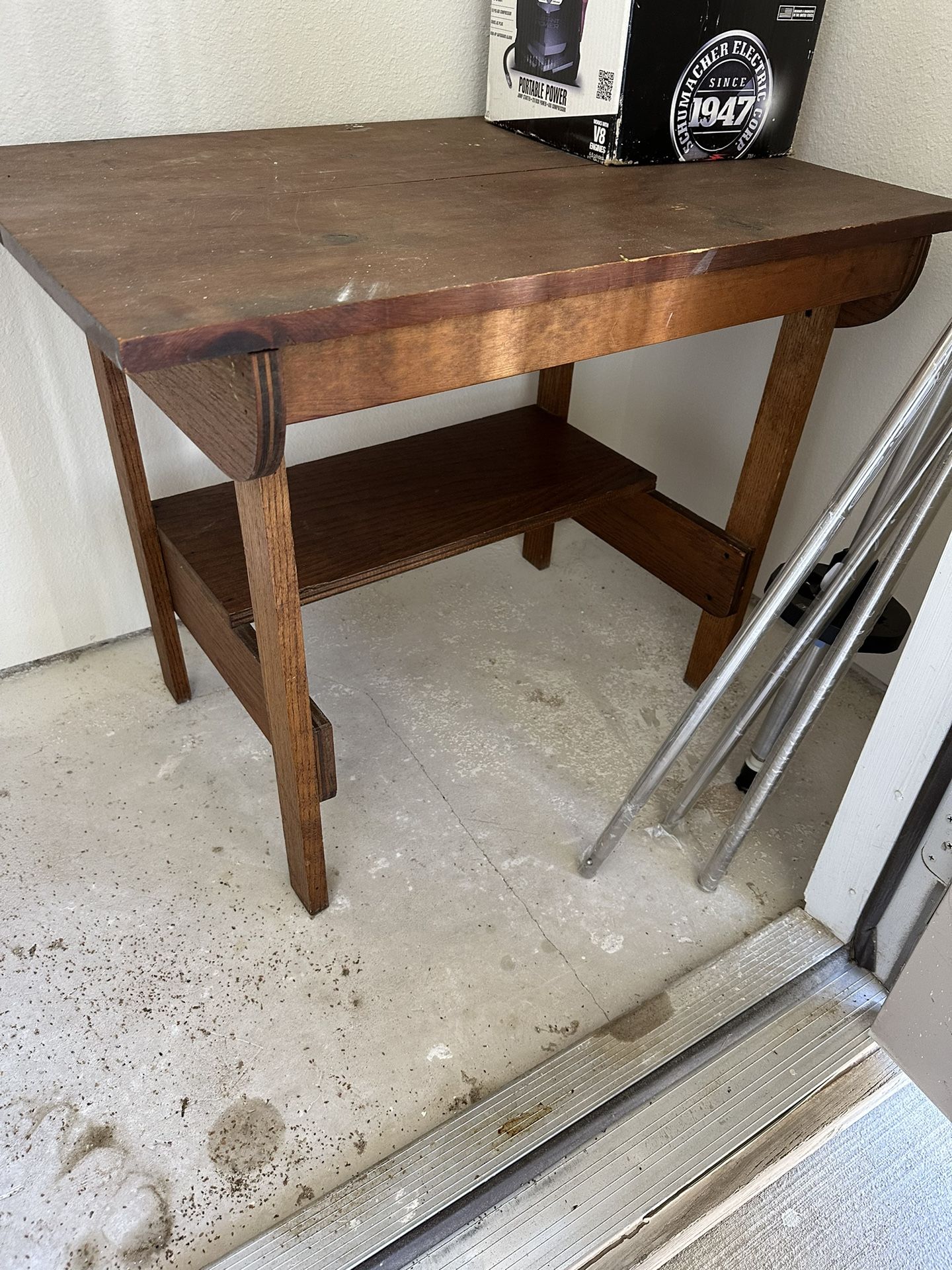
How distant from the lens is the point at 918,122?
1507 millimetres

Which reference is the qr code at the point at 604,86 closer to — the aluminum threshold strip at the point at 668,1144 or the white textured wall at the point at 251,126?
the white textured wall at the point at 251,126

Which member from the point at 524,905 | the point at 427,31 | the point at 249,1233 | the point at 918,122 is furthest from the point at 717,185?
the point at 249,1233

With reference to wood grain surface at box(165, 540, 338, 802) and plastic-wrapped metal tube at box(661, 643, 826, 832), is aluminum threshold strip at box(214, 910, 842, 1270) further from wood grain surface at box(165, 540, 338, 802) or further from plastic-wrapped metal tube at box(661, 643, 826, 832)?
wood grain surface at box(165, 540, 338, 802)

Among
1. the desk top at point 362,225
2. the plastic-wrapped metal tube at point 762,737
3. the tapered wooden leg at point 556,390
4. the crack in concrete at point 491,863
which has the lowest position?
the crack in concrete at point 491,863

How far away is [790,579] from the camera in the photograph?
1201mm

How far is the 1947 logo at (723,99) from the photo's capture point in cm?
135

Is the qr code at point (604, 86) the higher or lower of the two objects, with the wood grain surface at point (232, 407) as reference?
higher

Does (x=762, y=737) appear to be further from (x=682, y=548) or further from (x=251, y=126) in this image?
(x=251, y=126)

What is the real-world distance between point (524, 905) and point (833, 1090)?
0.48 metres

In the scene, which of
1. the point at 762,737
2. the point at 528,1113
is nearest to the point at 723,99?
the point at 762,737

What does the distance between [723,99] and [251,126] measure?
29.4 inches

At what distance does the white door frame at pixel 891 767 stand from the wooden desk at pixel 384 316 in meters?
0.47

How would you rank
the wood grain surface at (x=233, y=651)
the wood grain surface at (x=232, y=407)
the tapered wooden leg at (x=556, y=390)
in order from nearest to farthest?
the wood grain surface at (x=232, y=407), the wood grain surface at (x=233, y=651), the tapered wooden leg at (x=556, y=390)

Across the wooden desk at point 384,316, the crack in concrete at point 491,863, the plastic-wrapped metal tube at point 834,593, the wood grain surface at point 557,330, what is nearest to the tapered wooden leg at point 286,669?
the wooden desk at point 384,316
